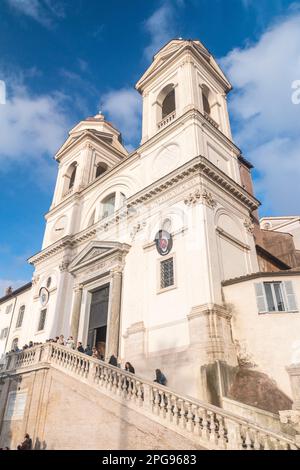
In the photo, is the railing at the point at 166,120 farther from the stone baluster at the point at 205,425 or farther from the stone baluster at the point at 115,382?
the stone baluster at the point at 205,425

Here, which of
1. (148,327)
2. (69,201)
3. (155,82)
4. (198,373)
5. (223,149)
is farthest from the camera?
(69,201)

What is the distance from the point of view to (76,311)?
779 inches

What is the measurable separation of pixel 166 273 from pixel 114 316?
142 inches

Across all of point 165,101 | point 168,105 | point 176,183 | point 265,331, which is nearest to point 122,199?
point 176,183

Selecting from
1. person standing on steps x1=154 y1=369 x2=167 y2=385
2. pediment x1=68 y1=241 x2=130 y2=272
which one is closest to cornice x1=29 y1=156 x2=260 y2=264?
pediment x1=68 y1=241 x2=130 y2=272

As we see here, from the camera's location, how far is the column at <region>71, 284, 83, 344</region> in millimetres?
19230

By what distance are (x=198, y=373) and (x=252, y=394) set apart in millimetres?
1931

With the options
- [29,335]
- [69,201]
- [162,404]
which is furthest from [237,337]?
[69,201]

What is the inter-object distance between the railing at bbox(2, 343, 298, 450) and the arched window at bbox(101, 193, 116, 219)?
12.0 metres

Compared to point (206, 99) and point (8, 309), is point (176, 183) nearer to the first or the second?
point (206, 99)

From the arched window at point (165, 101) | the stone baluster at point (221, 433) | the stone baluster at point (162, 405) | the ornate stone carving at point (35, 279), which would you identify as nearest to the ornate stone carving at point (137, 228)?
the arched window at point (165, 101)

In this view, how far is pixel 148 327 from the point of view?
15289 millimetres
